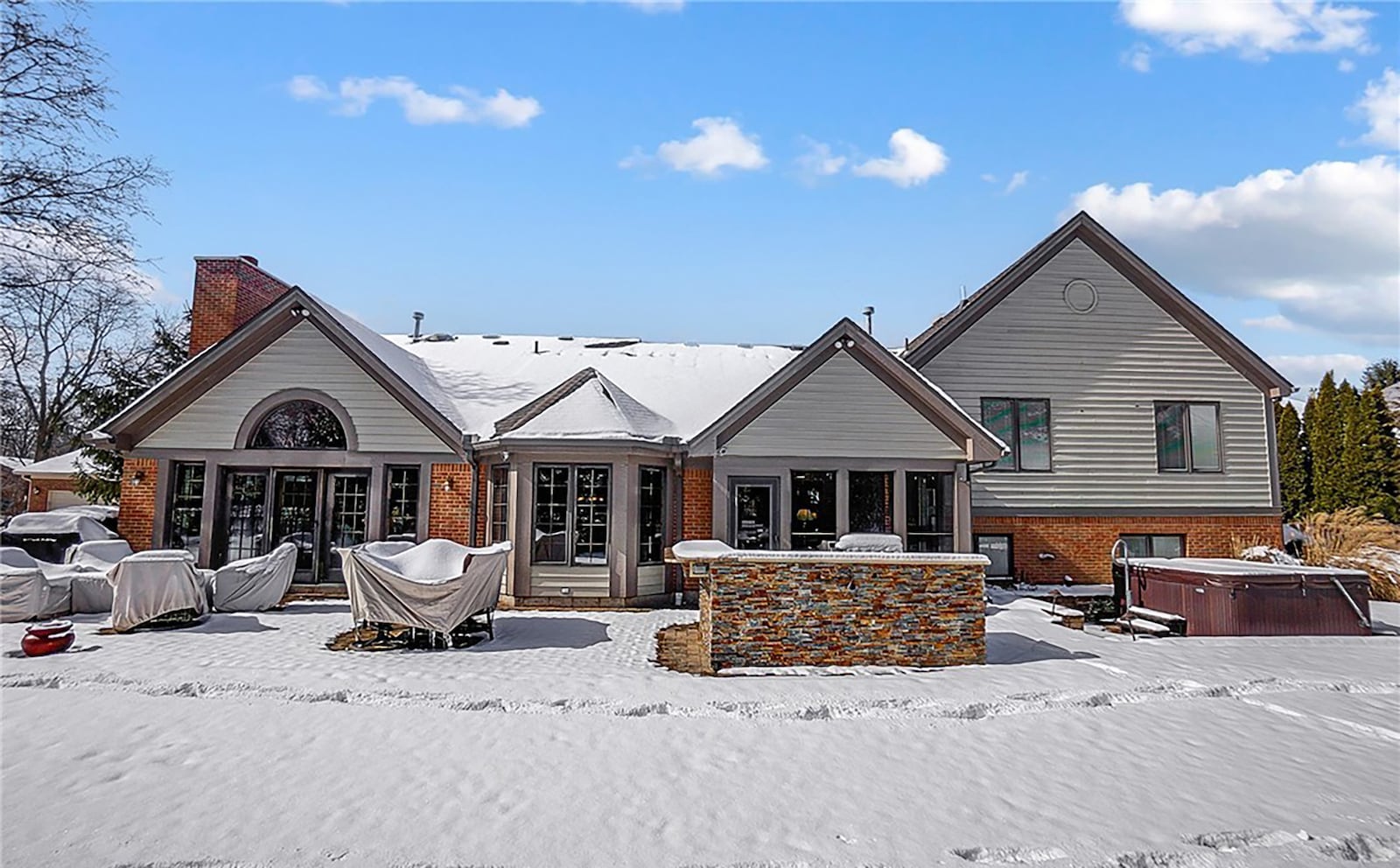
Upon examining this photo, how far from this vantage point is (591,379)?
14.6 m

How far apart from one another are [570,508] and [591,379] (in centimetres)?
291

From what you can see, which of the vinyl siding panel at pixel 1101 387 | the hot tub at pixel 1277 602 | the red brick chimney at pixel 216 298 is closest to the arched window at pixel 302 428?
the red brick chimney at pixel 216 298

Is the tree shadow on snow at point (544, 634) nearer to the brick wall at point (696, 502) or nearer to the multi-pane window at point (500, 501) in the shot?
the multi-pane window at point (500, 501)

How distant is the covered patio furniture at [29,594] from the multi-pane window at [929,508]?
1282cm

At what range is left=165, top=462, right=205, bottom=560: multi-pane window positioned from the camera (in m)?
13.5

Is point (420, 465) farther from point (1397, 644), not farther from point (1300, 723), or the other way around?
point (1397, 644)

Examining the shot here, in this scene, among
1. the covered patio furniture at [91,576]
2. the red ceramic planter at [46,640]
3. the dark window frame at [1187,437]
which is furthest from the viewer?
the dark window frame at [1187,437]

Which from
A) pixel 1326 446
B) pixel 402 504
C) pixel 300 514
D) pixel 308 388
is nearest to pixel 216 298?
pixel 308 388

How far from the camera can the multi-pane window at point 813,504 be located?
13.7 meters

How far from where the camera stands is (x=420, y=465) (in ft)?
44.9

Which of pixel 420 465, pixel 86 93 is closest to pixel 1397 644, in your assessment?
pixel 420 465

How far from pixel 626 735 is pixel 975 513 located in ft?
35.8

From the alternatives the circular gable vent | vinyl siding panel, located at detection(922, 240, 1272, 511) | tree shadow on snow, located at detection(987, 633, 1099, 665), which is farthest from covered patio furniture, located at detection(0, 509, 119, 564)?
the circular gable vent

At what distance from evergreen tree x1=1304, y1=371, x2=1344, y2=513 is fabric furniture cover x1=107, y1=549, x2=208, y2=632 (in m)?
24.3
